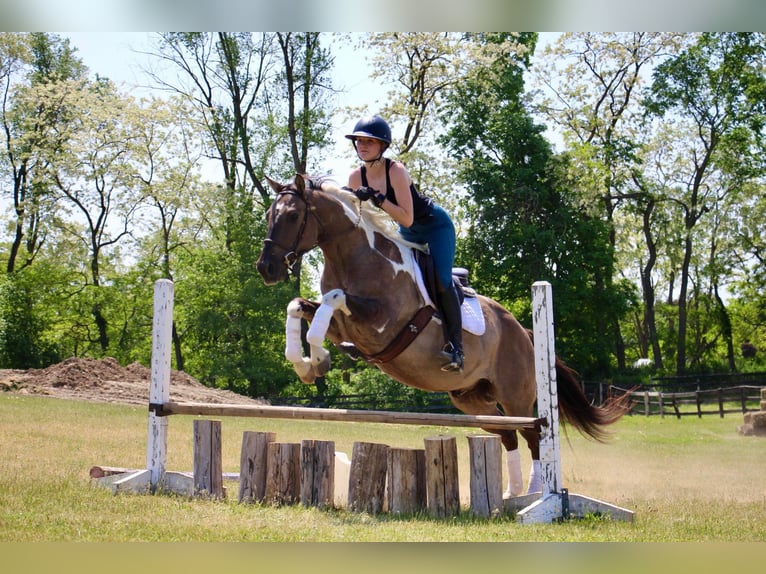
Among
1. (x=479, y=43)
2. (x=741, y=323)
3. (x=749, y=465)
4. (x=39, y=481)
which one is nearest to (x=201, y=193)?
(x=479, y=43)

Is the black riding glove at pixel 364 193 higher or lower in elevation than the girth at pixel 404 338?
higher

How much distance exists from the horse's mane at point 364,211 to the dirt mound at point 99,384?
11987mm

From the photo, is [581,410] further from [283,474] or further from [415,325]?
[283,474]

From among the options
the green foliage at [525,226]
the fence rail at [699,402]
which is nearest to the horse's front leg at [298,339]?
the fence rail at [699,402]

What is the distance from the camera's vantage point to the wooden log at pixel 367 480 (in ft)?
18.4

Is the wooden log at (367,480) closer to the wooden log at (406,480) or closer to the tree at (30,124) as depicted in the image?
the wooden log at (406,480)

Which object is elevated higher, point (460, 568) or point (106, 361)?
point (106, 361)

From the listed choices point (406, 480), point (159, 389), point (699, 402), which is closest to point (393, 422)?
point (406, 480)

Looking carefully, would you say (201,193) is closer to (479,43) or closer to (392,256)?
(479,43)

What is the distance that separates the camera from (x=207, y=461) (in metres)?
6.01

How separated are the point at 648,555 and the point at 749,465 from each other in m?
8.70

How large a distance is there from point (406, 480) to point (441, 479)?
0.79 ft

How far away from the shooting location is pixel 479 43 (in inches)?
898
